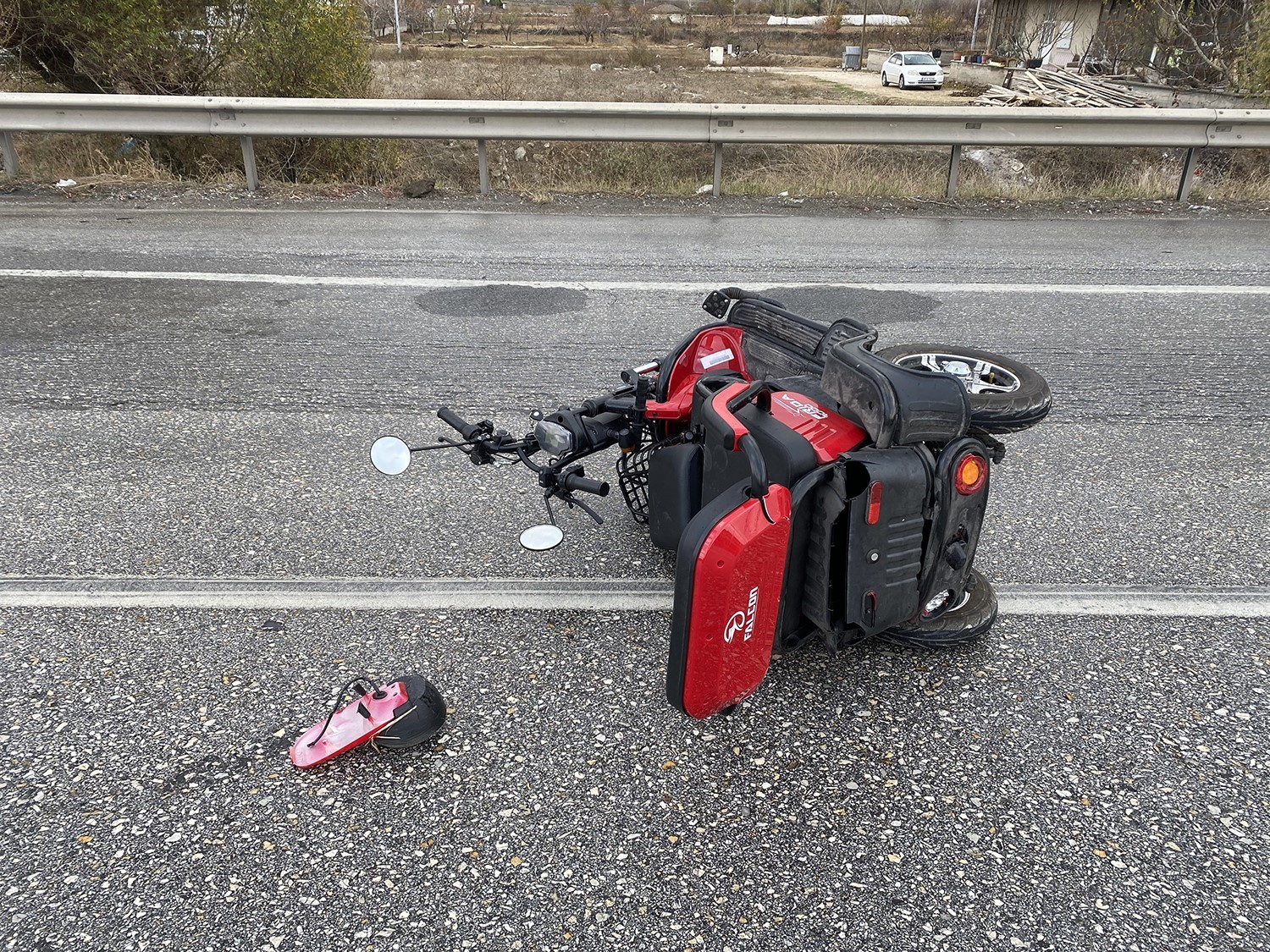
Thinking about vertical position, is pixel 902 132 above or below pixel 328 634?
above

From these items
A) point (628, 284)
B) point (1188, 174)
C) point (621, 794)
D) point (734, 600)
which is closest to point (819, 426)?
point (734, 600)

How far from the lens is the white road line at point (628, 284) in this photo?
6.93m

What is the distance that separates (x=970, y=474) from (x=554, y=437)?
1275 millimetres

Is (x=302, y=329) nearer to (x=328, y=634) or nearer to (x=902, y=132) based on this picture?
(x=328, y=634)

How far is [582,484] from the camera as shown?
3041mm

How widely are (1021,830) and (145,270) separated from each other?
715 cm

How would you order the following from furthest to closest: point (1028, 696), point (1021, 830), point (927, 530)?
point (1028, 696) → point (927, 530) → point (1021, 830)

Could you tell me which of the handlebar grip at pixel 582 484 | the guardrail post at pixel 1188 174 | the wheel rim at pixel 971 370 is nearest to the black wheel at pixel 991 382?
the wheel rim at pixel 971 370

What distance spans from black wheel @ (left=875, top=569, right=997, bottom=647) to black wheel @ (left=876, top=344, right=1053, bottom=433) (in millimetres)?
599

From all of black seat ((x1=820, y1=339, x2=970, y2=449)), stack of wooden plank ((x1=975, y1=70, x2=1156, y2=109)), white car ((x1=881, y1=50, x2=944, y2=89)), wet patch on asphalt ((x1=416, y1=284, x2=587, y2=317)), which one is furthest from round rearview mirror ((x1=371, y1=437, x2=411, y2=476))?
white car ((x1=881, y1=50, x2=944, y2=89))

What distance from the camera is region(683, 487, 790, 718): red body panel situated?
7.45 ft

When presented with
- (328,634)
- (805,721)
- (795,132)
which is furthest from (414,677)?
(795,132)

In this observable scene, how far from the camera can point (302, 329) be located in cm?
606

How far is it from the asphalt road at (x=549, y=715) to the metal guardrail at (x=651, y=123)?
5233mm
